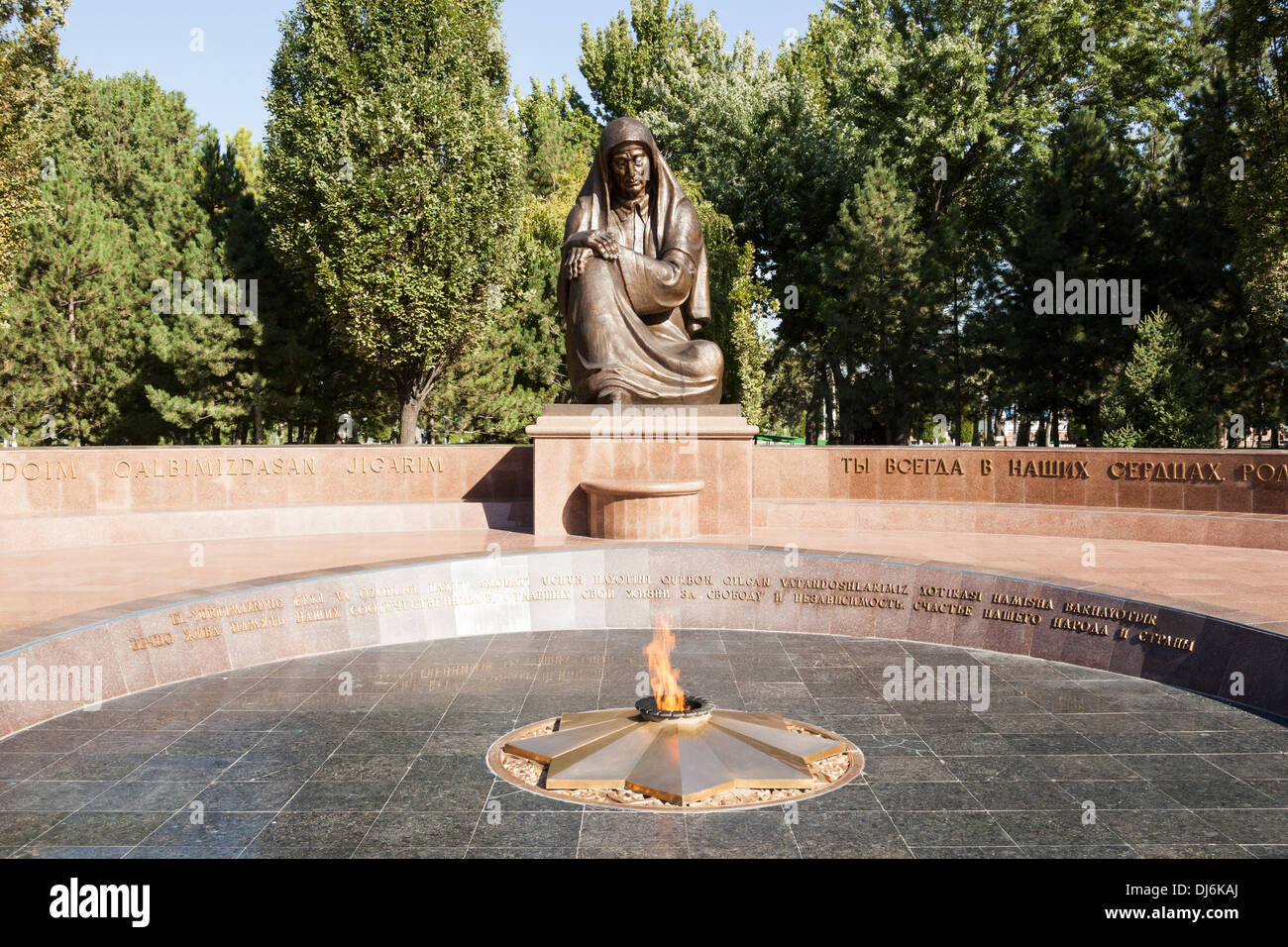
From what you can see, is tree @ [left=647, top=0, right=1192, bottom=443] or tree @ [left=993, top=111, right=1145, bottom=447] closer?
tree @ [left=993, top=111, right=1145, bottom=447]

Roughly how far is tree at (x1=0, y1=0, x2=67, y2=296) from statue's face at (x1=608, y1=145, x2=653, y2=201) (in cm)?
1540

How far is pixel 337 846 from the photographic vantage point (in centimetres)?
472

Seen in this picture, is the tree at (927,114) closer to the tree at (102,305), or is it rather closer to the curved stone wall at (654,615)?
the tree at (102,305)

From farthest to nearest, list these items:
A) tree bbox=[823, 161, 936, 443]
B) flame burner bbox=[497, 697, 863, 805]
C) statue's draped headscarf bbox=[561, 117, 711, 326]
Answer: tree bbox=[823, 161, 936, 443], statue's draped headscarf bbox=[561, 117, 711, 326], flame burner bbox=[497, 697, 863, 805]

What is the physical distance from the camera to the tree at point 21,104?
67.9ft

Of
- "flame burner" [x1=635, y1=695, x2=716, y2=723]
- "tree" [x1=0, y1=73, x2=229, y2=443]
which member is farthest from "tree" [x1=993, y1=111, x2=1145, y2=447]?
"flame burner" [x1=635, y1=695, x2=716, y2=723]

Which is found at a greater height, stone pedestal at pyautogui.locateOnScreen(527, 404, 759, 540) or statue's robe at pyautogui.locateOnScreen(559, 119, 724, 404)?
statue's robe at pyautogui.locateOnScreen(559, 119, 724, 404)

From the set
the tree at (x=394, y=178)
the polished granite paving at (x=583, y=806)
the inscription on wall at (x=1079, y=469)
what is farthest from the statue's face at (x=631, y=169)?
the tree at (x=394, y=178)

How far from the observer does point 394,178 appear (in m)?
23.0

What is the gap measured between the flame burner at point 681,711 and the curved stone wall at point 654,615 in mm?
3667

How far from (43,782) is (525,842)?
3026 mm

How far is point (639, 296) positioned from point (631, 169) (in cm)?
171

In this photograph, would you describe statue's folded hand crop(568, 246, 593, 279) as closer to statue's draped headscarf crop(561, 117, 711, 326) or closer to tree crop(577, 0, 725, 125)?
statue's draped headscarf crop(561, 117, 711, 326)

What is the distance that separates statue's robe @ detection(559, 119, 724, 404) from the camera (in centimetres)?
1297
